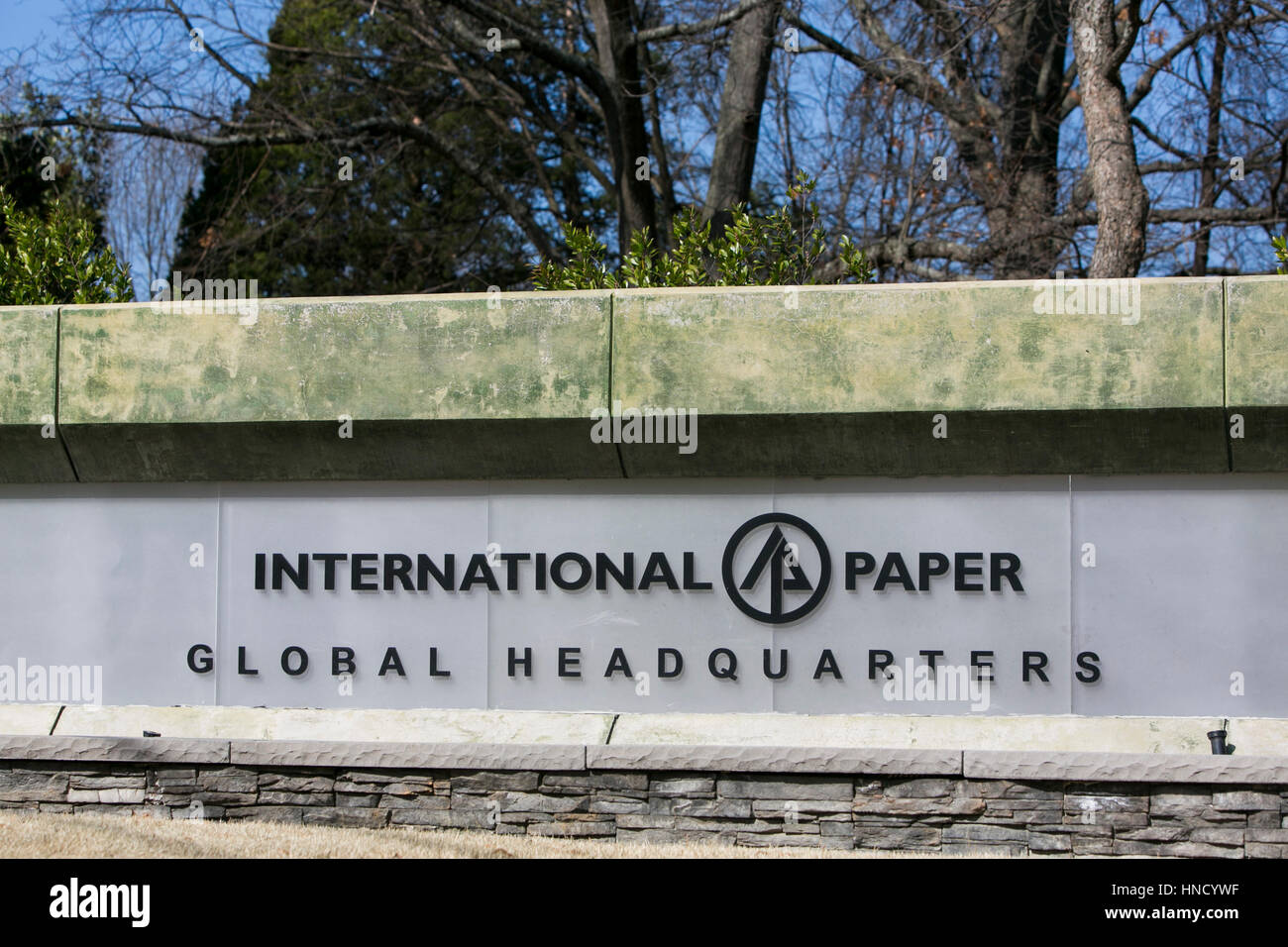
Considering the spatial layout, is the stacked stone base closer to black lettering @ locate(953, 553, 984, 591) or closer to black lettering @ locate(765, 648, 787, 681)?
black lettering @ locate(765, 648, 787, 681)

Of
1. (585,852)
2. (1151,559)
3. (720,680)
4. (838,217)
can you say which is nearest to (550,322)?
(720,680)

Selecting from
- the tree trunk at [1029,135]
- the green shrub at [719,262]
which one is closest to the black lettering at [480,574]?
the green shrub at [719,262]

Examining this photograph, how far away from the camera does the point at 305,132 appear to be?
15.6 m

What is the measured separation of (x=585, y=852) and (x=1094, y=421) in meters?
3.24

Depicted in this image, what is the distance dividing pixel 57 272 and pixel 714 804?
16.6ft

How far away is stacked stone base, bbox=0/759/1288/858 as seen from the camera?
5965 mm

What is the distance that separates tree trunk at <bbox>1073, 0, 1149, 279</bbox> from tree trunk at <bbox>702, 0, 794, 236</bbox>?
4096 millimetres

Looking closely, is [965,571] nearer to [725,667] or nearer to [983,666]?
[983,666]

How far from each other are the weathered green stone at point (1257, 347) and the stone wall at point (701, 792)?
168cm

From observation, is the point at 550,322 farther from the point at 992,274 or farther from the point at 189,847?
the point at 992,274

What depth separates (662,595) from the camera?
22.3 ft

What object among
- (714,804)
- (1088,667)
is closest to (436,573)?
(714,804)
